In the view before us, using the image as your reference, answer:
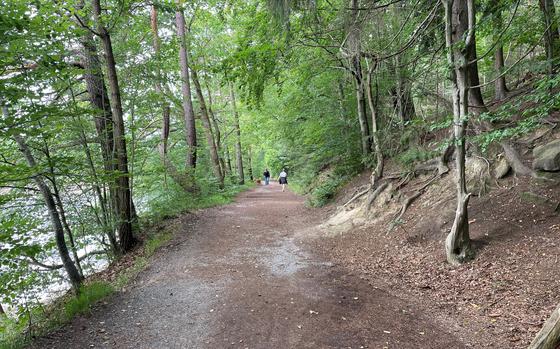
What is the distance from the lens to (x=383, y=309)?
4.47 m

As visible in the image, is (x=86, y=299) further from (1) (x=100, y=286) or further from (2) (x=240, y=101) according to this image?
(2) (x=240, y=101)

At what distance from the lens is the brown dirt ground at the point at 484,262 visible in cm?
384

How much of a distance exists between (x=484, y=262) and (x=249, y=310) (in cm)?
369

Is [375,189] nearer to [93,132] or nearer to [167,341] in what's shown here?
[167,341]

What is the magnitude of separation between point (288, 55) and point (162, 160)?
252 inches

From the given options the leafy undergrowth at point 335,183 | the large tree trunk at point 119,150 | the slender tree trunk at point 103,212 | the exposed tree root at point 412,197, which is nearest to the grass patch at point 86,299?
the slender tree trunk at point 103,212

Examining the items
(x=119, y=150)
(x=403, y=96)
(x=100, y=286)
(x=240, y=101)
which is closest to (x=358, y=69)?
(x=403, y=96)

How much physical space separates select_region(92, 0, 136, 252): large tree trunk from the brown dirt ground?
17.0 ft

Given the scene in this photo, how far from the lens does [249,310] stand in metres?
4.55

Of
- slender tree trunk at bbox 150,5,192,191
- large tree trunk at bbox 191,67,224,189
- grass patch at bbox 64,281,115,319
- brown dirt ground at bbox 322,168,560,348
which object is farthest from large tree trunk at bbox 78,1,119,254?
large tree trunk at bbox 191,67,224,189

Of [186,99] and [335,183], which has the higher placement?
[186,99]

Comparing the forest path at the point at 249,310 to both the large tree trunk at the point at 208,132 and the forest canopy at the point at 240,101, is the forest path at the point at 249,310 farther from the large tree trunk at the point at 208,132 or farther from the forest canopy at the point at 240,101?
the large tree trunk at the point at 208,132

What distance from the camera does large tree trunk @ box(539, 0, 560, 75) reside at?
5668mm

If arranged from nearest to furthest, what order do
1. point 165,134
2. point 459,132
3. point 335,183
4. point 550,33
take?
point 459,132 → point 550,33 → point 335,183 → point 165,134
